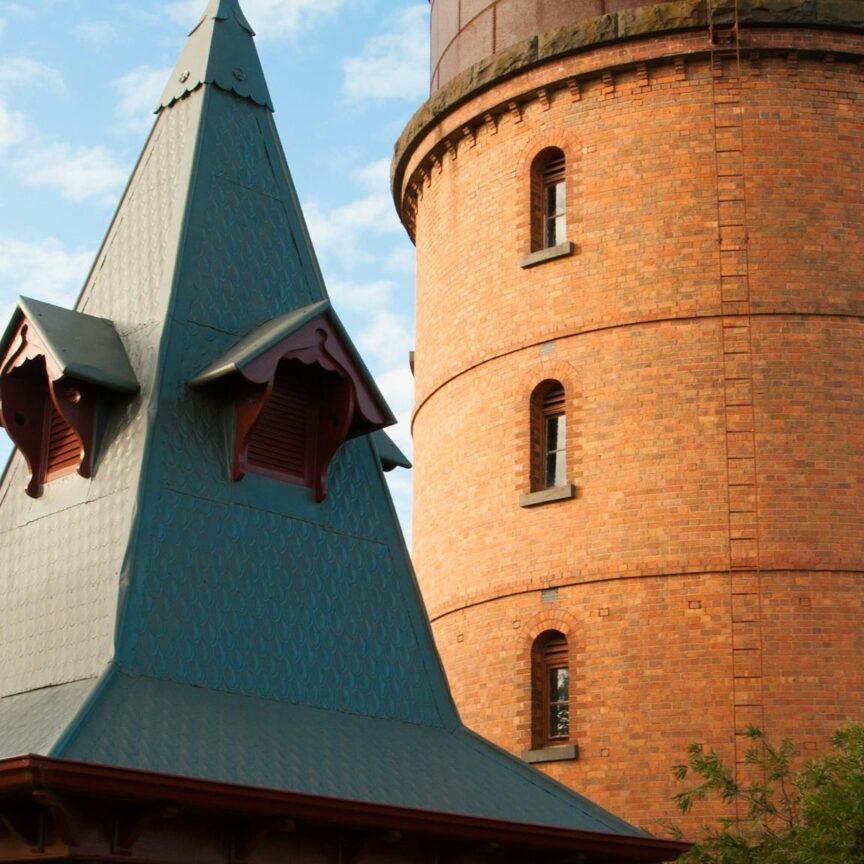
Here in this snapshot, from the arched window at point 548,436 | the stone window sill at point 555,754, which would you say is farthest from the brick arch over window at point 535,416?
the stone window sill at point 555,754

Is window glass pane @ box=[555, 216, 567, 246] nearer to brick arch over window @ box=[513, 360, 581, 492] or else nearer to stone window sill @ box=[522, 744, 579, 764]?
brick arch over window @ box=[513, 360, 581, 492]

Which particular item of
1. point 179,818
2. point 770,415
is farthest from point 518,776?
point 770,415

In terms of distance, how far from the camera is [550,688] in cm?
2256

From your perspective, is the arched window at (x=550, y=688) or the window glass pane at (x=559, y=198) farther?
the window glass pane at (x=559, y=198)

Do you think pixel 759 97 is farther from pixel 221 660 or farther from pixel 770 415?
pixel 221 660

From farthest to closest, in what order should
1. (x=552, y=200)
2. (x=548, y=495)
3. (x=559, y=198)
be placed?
1. (x=552, y=200)
2. (x=559, y=198)
3. (x=548, y=495)

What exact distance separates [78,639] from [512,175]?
1399cm

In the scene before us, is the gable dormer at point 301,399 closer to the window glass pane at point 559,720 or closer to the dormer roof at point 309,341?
the dormer roof at point 309,341

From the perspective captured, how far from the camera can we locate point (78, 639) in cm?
1252

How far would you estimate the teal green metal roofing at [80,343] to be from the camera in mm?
13297

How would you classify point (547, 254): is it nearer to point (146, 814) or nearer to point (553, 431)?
point (553, 431)

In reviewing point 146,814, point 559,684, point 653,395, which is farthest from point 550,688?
point 146,814

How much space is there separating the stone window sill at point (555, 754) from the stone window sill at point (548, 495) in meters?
3.37

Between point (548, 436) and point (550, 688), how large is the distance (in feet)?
11.9
